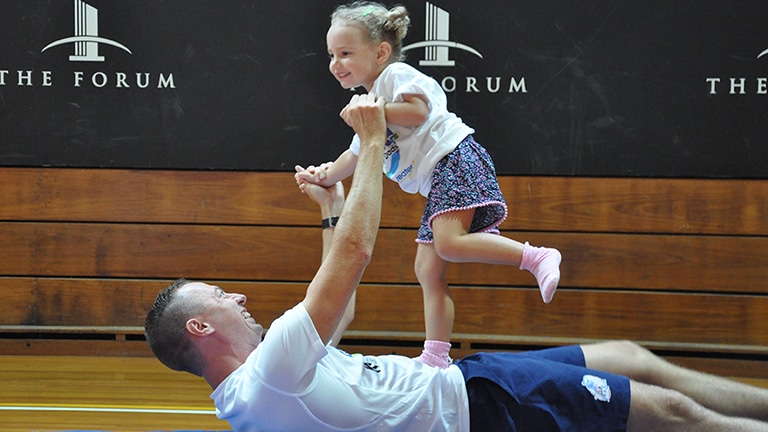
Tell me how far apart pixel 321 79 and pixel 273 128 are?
353mm

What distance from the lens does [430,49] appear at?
163 inches

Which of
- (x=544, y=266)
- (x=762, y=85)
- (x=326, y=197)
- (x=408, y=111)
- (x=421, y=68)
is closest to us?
(x=544, y=266)

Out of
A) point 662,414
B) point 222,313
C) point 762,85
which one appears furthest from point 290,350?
point 762,85

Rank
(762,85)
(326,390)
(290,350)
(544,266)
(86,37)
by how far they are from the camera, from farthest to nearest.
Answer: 1. (86,37)
2. (762,85)
3. (544,266)
4. (326,390)
5. (290,350)

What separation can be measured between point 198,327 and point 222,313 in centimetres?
6

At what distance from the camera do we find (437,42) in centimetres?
414

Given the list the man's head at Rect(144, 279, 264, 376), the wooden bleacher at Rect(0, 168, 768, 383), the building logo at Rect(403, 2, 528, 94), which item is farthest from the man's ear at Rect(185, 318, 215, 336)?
the building logo at Rect(403, 2, 528, 94)

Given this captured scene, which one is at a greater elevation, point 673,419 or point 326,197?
point 326,197

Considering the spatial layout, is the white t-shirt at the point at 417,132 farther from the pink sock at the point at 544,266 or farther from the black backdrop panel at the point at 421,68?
the black backdrop panel at the point at 421,68

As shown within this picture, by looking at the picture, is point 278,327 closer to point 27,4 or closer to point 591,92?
point 591,92

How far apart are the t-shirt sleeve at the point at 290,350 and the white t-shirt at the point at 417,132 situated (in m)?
1.07

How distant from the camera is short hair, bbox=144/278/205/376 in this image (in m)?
1.83

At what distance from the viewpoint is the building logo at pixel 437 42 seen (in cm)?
414

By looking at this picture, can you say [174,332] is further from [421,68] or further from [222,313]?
[421,68]
